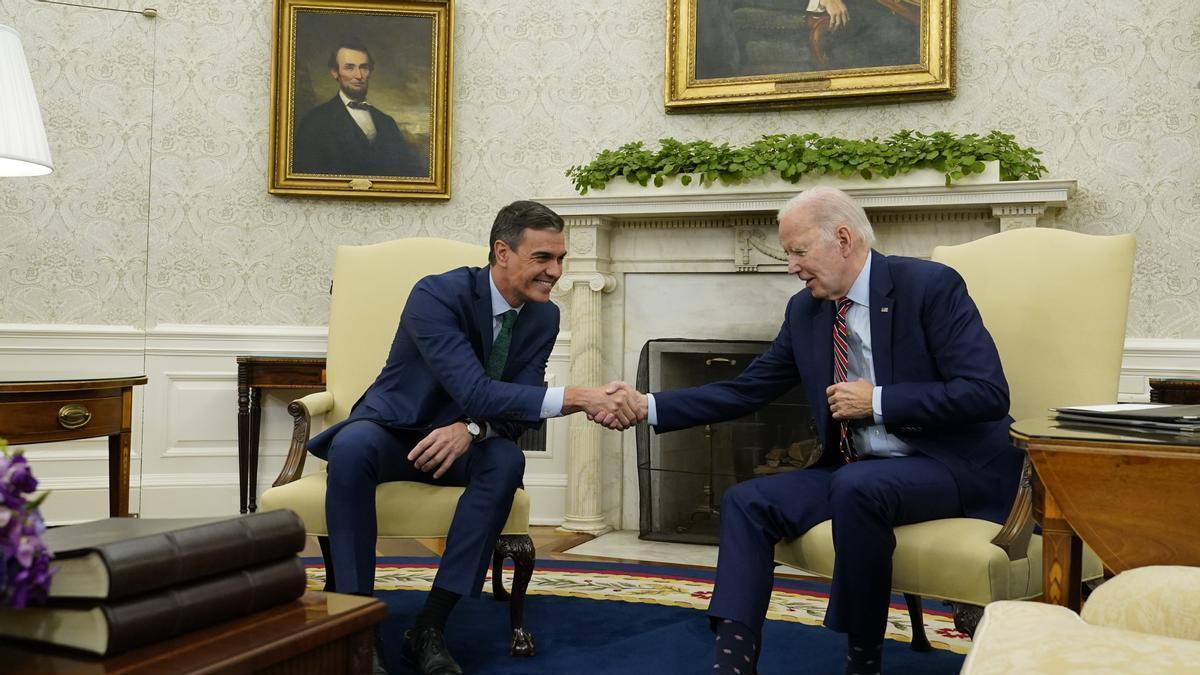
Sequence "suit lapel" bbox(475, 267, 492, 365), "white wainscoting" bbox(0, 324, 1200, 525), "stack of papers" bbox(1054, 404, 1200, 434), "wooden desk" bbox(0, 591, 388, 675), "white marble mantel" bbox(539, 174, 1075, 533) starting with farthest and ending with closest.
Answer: "white wainscoting" bbox(0, 324, 1200, 525)
"white marble mantel" bbox(539, 174, 1075, 533)
"suit lapel" bbox(475, 267, 492, 365)
"stack of papers" bbox(1054, 404, 1200, 434)
"wooden desk" bbox(0, 591, 388, 675)

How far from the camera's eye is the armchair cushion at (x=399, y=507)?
8.84 ft

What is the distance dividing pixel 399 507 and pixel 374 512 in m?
0.08

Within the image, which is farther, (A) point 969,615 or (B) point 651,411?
(B) point 651,411

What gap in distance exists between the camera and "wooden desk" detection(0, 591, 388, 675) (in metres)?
1.10

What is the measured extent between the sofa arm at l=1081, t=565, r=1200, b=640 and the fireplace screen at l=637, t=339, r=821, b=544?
3.04 m

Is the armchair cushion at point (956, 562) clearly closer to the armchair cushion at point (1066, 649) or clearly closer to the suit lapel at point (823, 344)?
the suit lapel at point (823, 344)

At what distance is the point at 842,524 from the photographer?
2193mm

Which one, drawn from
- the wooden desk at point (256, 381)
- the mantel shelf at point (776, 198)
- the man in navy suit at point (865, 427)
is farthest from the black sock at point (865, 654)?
the wooden desk at point (256, 381)

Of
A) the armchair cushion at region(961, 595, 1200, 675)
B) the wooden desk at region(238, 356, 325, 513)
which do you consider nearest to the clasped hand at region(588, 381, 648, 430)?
the armchair cushion at region(961, 595, 1200, 675)

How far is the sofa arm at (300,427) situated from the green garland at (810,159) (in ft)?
6.02

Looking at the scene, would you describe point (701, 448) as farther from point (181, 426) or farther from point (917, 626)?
point (181, 426)

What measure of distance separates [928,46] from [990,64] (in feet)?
0.88

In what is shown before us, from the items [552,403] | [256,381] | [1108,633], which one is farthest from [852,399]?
[256,381]

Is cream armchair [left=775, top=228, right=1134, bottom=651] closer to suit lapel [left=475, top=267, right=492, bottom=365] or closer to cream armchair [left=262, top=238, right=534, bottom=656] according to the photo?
suit lapel [left=475, top=267, right=492, bottom=365]
